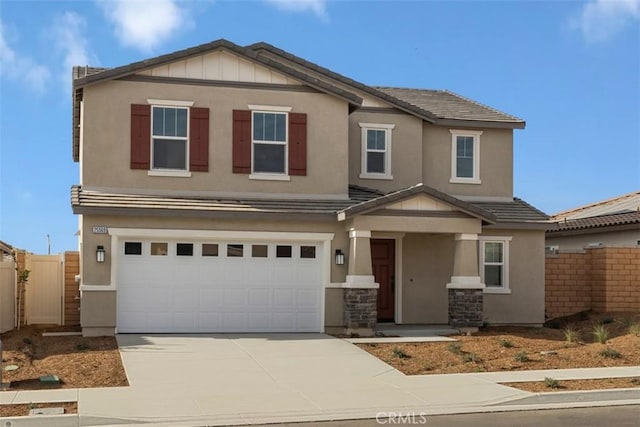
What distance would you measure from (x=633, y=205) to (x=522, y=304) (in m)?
10.2

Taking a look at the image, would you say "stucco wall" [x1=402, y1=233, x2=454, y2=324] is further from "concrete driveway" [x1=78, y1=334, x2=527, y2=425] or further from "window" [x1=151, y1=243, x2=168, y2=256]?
"window" [x1=151, y1=243, x2=168, y2=256]

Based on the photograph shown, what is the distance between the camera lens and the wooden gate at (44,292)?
22.2 m

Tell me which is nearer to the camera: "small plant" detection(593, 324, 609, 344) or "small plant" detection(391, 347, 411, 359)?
"small plant" detection(391, 347, 411, 359)

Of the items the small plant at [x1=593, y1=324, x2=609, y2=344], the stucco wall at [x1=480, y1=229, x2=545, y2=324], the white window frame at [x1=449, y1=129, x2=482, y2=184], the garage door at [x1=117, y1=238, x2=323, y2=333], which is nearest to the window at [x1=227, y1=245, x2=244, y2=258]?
the garage door at [x1=117, y1=238, x2=323, y2=333]

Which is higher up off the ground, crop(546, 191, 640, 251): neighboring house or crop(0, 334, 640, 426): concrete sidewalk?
crop(546, 191, 640, 251): neighboring house

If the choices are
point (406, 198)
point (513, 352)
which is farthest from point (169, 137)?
point (513, 352)

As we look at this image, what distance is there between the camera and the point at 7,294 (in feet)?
66.2

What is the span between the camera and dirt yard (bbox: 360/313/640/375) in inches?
617

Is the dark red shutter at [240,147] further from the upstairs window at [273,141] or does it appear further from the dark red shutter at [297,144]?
the dark red shutter at [297,144]

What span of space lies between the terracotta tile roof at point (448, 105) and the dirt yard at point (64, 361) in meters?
11.7

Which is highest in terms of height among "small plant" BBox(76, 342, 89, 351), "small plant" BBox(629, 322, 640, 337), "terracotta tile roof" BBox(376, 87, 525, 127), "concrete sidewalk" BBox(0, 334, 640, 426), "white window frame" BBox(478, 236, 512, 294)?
"terracotta tile roof" BBox(376, 87, 525, 127)

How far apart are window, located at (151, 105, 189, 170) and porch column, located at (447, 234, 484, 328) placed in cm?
712

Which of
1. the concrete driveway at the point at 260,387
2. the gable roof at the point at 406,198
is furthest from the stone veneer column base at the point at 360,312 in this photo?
the gable roof at the point at 406,198

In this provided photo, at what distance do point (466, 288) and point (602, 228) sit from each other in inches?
391
